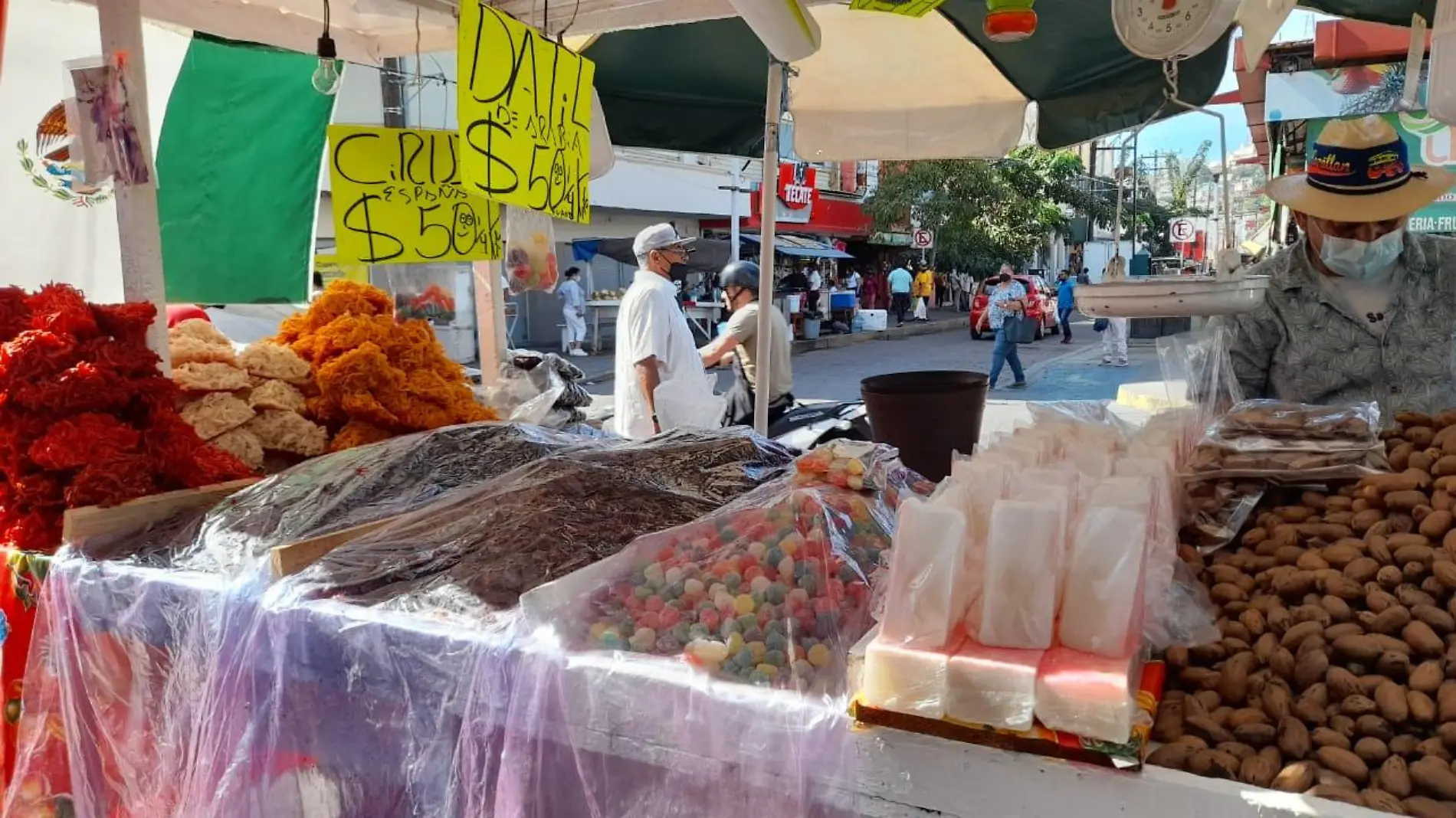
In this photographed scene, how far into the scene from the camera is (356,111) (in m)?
11.0

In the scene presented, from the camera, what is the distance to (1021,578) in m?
1.11

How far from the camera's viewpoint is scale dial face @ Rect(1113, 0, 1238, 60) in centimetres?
233

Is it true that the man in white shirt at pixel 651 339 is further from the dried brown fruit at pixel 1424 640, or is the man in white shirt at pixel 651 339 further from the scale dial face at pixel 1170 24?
the dried brown fruit at pixel 1424 640

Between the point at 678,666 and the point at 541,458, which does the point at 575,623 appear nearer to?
the point at 678,666

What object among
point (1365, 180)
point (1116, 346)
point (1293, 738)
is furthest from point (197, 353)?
point (1116, 346)

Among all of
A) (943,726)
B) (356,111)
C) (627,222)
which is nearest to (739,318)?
(943,726)

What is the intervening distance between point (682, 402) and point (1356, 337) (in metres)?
2.75

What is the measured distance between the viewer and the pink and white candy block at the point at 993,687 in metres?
1.05

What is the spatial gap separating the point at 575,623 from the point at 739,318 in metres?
3.41

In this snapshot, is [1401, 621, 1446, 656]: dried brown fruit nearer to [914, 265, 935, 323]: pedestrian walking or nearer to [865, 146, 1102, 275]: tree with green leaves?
[865, 146, 1102, 275]: tree with green leaves

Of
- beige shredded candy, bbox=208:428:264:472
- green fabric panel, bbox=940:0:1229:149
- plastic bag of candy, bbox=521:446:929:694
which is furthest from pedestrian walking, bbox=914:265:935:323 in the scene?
plastic bag of candy, bbox=521:446:929:694

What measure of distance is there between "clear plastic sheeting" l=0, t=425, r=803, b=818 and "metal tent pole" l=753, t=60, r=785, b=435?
5.43 ft

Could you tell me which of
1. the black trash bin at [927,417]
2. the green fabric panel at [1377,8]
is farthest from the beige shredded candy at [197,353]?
the green fabric panel at [1377,8]

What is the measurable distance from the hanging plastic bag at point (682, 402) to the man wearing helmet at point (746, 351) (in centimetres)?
26
